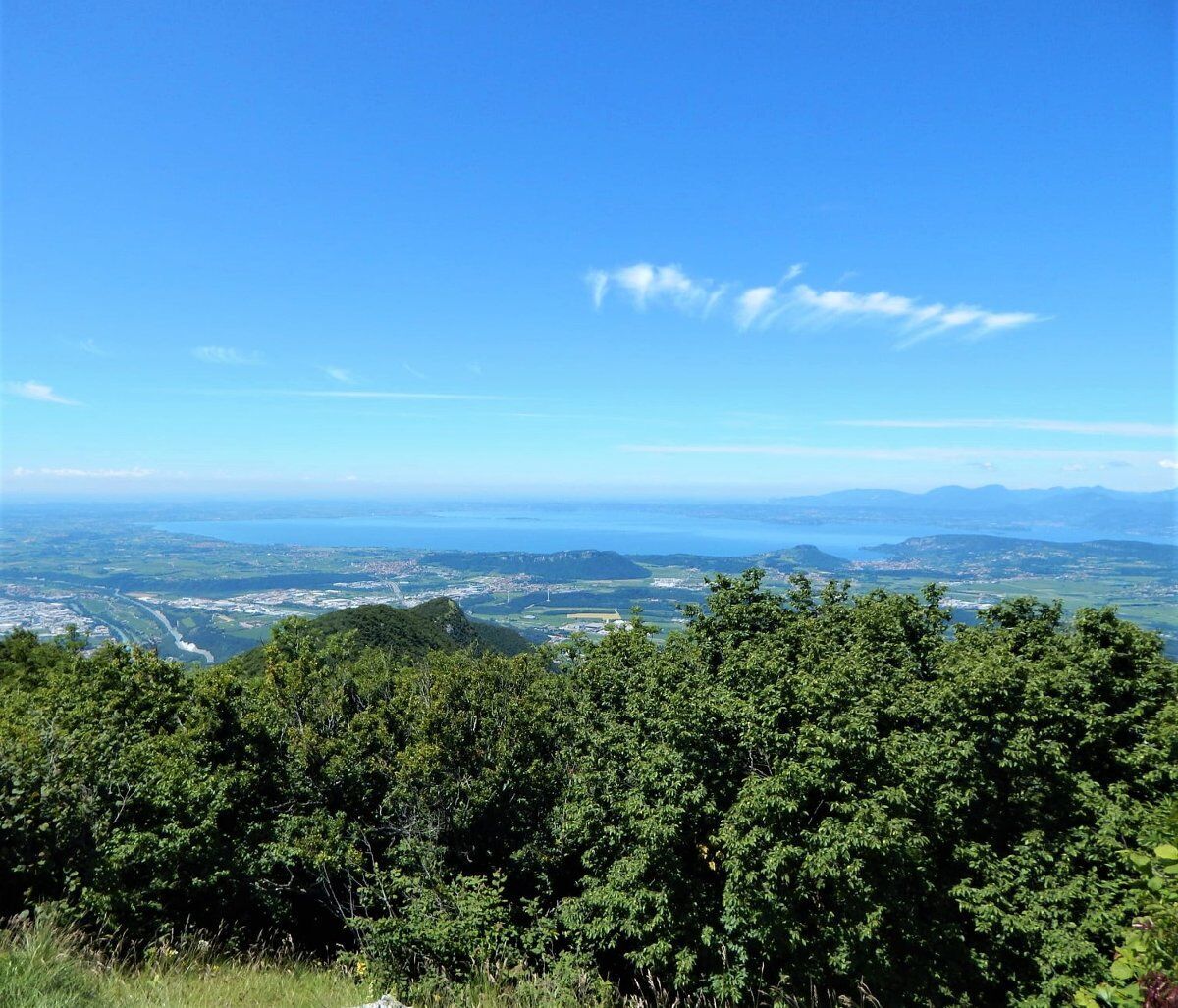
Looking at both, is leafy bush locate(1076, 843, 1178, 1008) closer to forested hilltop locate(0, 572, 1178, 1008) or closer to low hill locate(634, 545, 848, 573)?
forested hilltop locate(0, 572, 1178, 1008)

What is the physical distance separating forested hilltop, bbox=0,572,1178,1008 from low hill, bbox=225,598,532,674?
23688 millimetres

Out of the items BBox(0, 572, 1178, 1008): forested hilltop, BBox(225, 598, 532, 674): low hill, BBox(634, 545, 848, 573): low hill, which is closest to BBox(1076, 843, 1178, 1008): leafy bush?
BBox(0, 572, 1178, 1008): forested hilltop

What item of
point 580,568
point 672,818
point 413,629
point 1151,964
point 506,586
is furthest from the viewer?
point 580,568

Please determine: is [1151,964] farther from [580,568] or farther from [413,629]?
[580,568]

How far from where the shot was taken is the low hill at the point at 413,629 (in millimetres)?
45781

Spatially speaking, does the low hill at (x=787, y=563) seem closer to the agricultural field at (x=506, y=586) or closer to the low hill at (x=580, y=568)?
the agricultural field at (x=506, y=586)

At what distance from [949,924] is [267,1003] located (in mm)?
11254

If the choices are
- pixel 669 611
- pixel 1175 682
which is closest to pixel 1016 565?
pixel 669 611

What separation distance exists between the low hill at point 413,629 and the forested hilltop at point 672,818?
23.7 meters

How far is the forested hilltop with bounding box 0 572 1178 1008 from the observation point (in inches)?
392

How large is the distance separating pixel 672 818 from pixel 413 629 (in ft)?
149

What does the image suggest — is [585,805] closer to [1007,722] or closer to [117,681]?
[1007,722]

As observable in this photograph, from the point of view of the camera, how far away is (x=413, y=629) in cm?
5294

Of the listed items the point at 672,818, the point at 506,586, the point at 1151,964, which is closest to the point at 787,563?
the point at 506,586
